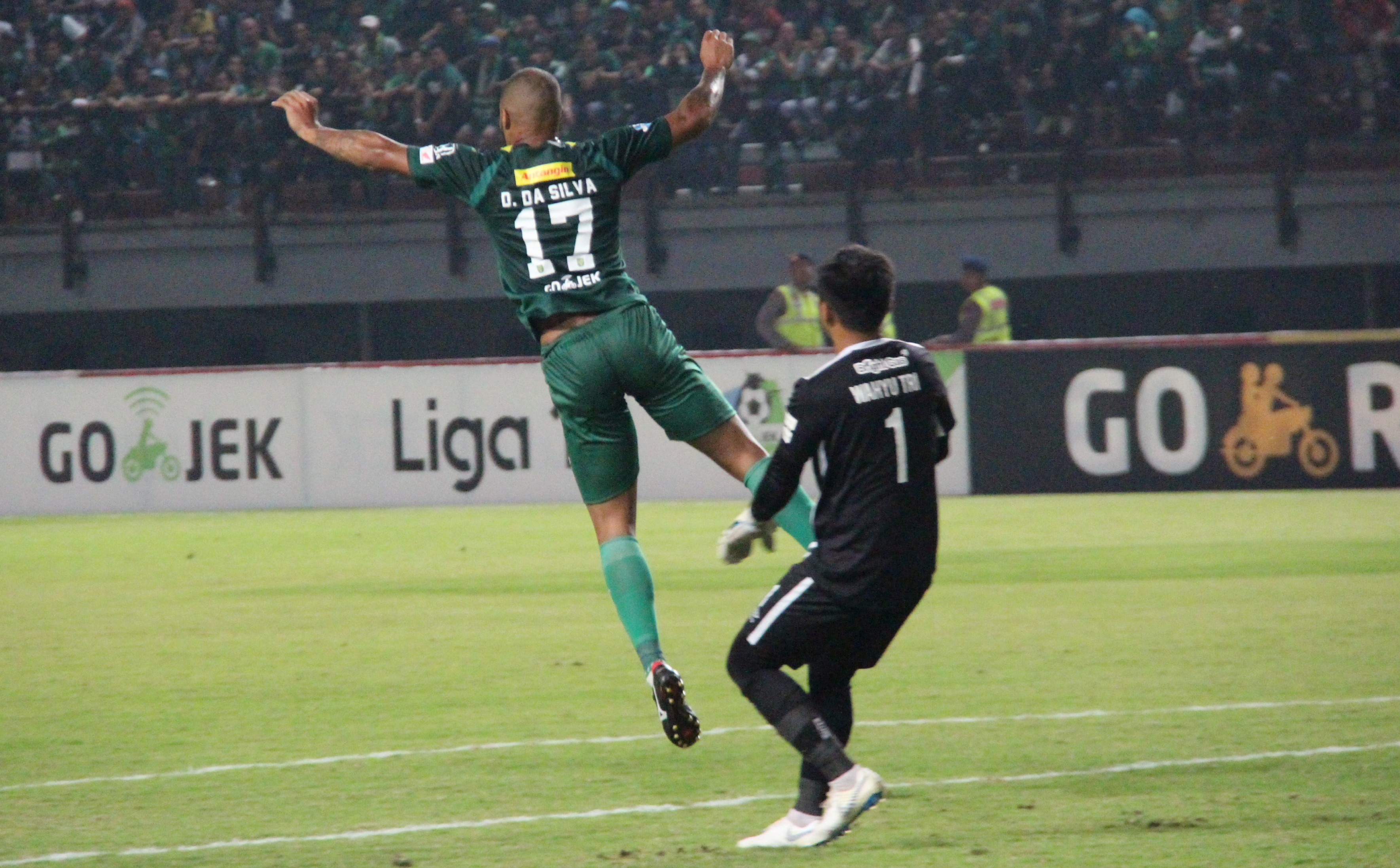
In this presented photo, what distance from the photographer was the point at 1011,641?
8.55 m

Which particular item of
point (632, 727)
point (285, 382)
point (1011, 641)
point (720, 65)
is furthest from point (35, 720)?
point (285, 382)

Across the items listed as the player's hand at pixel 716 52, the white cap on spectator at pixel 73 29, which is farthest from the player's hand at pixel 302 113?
the white cap on spectator at pixel 73 29

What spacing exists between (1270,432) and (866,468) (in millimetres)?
12702

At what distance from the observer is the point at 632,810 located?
5227 millimetres

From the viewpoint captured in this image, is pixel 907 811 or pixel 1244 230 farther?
pixel 1244 230

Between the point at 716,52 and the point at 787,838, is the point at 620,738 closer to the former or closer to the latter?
the point at 787,838

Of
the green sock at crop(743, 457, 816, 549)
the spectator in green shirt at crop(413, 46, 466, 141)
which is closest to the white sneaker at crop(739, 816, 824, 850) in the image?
the green sock at crop(743, 457, 816, 549)

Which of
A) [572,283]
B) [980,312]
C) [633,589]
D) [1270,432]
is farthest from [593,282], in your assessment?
[980,312]

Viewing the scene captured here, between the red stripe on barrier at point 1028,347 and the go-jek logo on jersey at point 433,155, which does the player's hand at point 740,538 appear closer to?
the go-jek logo on jersey at point 433,155

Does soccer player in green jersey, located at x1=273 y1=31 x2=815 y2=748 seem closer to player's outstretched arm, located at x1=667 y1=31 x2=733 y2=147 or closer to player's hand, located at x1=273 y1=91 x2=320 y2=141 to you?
player's outstretched arm, located at x1=667 y1=31 x2=733 y2=147

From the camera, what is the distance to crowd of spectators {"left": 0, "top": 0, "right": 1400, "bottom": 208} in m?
21.1

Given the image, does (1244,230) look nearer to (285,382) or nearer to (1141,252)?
(1141,252)

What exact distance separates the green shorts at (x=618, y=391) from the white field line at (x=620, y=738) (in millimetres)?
863

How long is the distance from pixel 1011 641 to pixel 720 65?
3.52 metres
